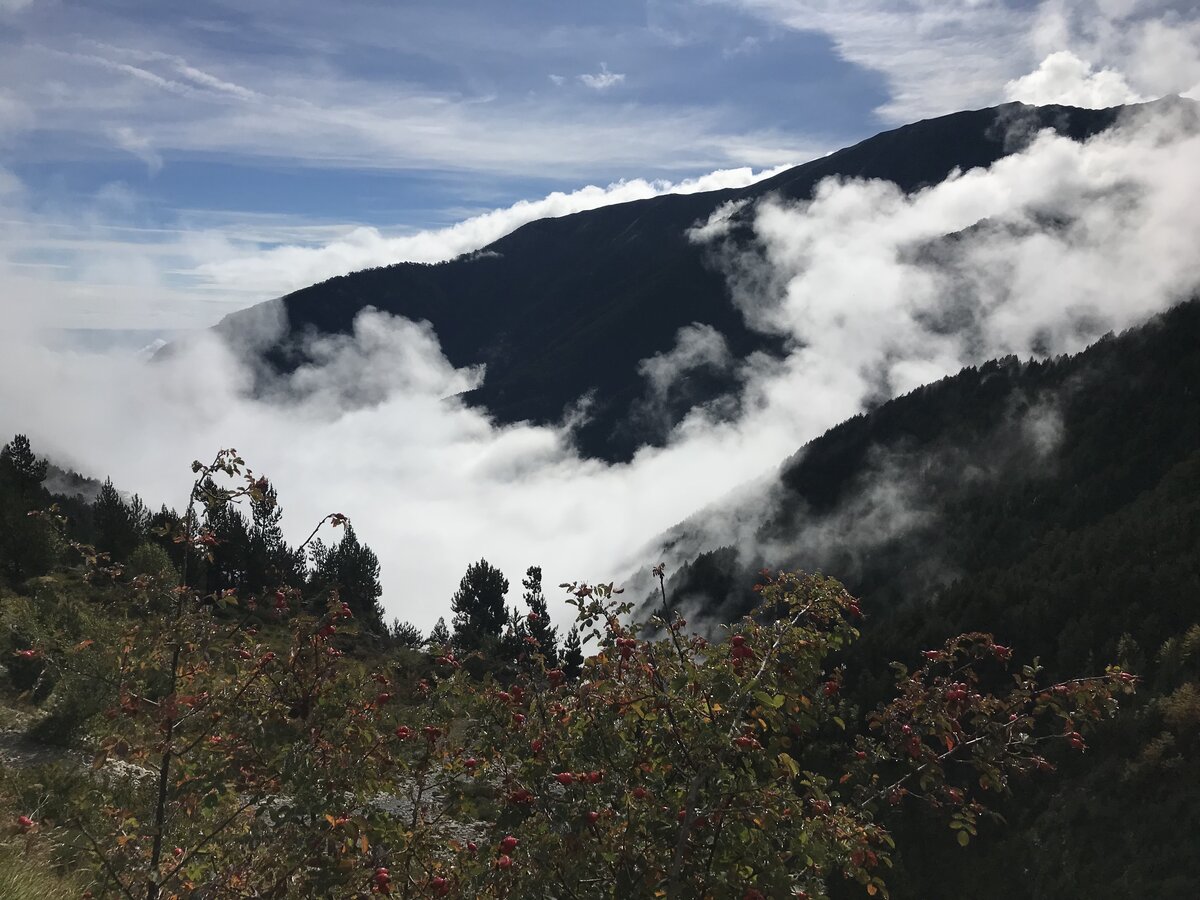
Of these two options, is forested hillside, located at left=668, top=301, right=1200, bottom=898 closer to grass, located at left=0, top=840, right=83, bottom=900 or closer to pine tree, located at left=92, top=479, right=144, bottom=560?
grass, located at left=0, top=840, right=83, bottom=900

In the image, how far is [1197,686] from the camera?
14.8 metres

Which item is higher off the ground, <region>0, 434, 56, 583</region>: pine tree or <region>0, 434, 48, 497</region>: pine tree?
<region>0, 434, 48, 497</region>: pine tree

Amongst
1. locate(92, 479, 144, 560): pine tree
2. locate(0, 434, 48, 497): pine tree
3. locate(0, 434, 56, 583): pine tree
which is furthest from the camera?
locate(92, 479, 144, 560): pine tree

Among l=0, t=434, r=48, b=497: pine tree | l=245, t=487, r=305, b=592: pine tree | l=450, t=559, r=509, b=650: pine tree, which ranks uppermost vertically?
l=0, t=434, r=48, b=497: pine tree

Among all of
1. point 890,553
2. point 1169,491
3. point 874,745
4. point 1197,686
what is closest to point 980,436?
point 890,553

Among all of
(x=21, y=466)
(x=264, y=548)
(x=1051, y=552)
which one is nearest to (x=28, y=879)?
(x=1051, y=552)

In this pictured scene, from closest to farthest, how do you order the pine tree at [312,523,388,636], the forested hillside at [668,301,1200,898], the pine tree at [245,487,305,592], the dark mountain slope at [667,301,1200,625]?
the pine tree at [245,487,305,592]
the forested hillside at [668,301,1200,898]
the pine tree at [312,523,388,636]
the dark mountain slope at [667,301,1200,625]

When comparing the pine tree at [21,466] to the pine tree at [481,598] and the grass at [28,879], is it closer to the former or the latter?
the pine tree at [481,598]

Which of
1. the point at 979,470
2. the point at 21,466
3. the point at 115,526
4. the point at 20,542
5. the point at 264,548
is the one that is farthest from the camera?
the point at 979,470

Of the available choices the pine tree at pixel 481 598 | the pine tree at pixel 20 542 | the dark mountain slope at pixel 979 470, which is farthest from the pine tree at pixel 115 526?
the dark mountain slope at pixel 979 470

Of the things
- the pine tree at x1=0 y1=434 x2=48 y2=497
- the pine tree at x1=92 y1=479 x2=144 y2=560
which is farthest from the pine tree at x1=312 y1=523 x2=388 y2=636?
the pine tree at x1=0 y1=434 x2=48 y2=497

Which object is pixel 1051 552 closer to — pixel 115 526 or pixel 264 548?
pixel 264 548

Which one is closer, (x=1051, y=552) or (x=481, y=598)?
(x=1051, y=552)

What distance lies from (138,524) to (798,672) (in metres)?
62.9
